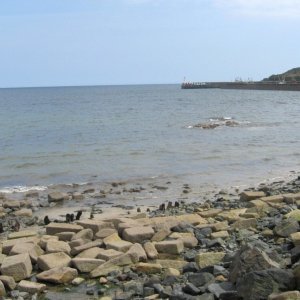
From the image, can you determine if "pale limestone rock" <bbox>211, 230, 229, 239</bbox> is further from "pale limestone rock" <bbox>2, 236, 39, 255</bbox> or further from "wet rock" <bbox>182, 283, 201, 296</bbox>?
"pale limestone rock" <bbox>2, 236, 39, 255</bbox>

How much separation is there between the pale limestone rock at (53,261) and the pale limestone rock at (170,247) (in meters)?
1.60

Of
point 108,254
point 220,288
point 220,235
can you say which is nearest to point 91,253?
point 108,254

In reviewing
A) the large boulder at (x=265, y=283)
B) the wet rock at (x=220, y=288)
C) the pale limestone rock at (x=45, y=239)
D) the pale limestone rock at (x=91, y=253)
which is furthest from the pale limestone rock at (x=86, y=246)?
the large boulder at (x=265, y=283)

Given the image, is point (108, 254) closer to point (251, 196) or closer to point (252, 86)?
point (251, 196)

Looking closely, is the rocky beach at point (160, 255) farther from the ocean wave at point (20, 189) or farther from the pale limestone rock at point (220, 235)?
the ocean wave at point (20, 189)

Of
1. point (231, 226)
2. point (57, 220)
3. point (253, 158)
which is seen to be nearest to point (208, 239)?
point (231, 226)

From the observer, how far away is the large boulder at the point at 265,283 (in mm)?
5871

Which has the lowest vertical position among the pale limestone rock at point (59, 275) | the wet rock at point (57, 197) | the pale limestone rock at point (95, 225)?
the wet rock at point (57, 197)

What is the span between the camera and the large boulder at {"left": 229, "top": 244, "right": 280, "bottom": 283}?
6477 mm

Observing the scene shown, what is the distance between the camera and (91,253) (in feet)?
29.0

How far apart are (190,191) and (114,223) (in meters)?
6.42

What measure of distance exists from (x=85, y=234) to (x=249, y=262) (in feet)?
14.2

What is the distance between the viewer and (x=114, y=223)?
10977mm

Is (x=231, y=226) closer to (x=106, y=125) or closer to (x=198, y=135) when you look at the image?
(x=198, y=135)
